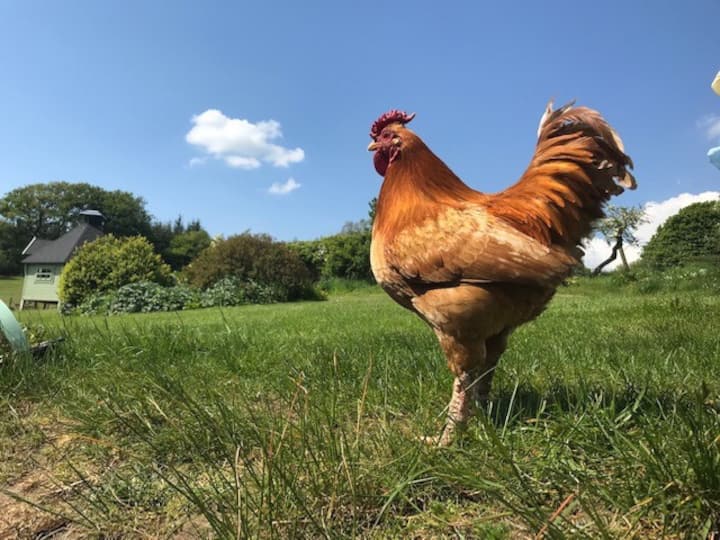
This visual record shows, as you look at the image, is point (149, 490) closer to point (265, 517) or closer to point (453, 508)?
point (265, 517)

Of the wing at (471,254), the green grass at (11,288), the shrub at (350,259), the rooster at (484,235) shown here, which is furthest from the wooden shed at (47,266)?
the wing at (471,254)

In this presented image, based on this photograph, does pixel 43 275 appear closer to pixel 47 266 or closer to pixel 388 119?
pixel 47 266

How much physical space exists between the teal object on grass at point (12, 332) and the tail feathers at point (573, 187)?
10.6 feet

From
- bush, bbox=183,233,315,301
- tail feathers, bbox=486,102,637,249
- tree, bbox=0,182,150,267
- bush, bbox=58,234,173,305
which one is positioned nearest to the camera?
tail feathers, bbox=486,102,637,249

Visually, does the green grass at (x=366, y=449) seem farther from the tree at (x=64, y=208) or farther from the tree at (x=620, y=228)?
the tree at (x=64, y=208)

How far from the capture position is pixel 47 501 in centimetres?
156

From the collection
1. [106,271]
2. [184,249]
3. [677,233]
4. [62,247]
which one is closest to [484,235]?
[677,233]

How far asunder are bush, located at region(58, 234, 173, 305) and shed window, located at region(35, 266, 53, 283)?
1507 cm

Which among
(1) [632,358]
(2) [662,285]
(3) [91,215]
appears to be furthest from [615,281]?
→ (3) [91,215]

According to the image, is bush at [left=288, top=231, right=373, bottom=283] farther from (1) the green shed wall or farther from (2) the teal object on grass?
(1) the green shed wall

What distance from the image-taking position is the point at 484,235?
1.99m

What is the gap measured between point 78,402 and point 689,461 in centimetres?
272

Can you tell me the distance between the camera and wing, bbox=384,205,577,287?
1.89 metres

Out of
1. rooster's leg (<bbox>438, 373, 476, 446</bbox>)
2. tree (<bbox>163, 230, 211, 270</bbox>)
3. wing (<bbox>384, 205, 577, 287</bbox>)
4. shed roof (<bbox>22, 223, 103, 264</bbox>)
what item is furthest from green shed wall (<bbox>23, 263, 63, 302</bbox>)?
rooster's leg (<bbox>438, 373, 476, 446</bbox>)
